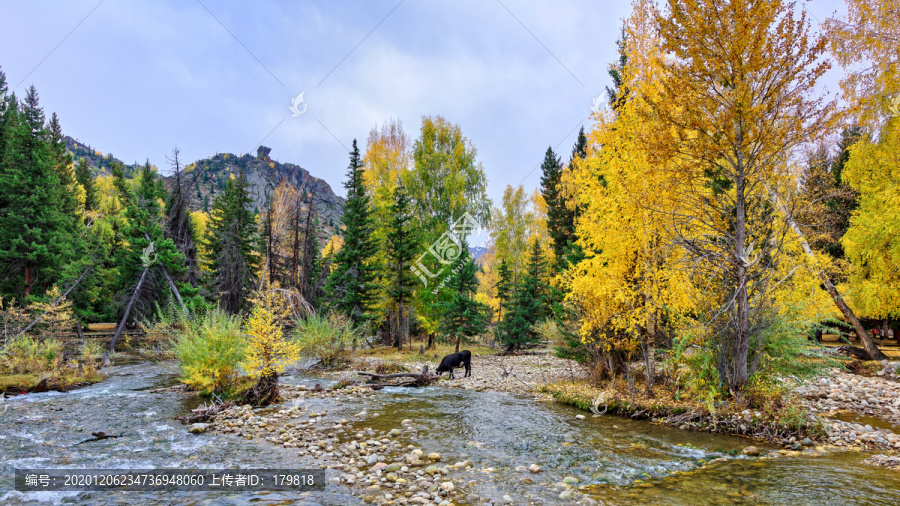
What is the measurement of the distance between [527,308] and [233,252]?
2169 cm

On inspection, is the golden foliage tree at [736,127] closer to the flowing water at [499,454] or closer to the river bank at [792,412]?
the river bank at [792,412]

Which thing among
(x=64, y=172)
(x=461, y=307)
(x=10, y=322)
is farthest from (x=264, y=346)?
(x=64, y=172)

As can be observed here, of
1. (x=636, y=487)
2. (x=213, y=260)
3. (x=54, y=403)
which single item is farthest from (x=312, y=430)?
(x=213, y=260)

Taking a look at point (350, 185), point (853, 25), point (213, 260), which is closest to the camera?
point (853, 25)

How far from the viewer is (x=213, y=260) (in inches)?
1264

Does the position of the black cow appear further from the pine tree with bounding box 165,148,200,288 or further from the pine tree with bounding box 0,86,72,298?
the pine tree with bounding box 0,86,72,298

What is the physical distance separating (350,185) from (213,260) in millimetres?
15809

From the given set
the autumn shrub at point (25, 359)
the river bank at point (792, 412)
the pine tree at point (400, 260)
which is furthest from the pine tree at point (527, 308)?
the autumn shrub at point (25, 359)

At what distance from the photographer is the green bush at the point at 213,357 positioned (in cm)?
1040

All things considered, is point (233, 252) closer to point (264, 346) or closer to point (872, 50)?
point (264, 346)

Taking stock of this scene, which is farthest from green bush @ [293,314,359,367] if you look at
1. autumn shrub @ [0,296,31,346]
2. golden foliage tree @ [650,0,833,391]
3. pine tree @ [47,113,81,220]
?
pine tree @ [47,113,81,220]

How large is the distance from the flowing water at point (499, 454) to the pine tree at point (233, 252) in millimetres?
18561

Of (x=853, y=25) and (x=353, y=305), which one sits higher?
(x=853, y=25)

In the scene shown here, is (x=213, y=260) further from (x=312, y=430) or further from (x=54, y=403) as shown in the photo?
(x=312, y=430)
